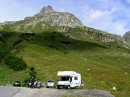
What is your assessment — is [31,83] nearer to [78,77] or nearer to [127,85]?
[78,77]

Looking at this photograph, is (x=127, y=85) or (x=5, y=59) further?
(x=5, y=59)

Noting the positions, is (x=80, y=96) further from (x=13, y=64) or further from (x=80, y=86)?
(x=13, y=64)

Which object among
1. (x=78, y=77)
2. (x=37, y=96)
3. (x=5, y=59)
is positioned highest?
(x=5, y=59)

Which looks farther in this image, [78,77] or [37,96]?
[78,77]

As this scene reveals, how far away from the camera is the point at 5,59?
454ft

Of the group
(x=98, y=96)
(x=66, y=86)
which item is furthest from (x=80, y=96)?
(x=66, y=86)

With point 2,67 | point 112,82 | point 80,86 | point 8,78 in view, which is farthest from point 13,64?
point 80,86

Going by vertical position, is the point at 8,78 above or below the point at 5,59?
below

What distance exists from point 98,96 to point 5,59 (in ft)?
269

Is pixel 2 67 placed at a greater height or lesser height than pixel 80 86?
greater

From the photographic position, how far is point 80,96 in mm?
59312

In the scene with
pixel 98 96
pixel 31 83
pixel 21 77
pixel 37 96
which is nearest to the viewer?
pixel 37 96

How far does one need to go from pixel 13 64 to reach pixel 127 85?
41605 millimetres

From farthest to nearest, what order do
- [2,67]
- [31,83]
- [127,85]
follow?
[2,67] < [127,85] < [31,83]
